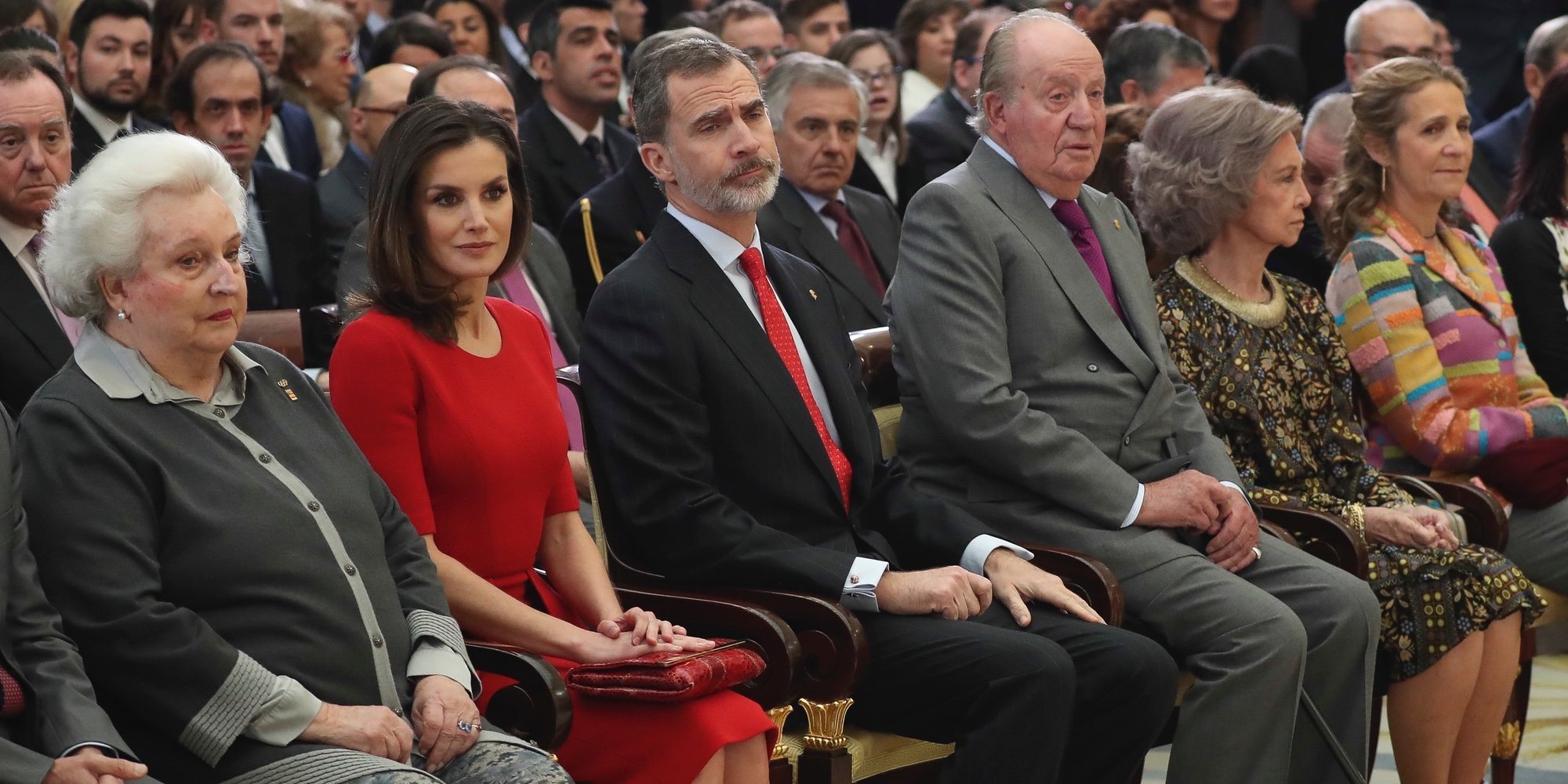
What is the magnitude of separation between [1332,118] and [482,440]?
10.0ft

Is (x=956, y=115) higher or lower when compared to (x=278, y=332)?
lower

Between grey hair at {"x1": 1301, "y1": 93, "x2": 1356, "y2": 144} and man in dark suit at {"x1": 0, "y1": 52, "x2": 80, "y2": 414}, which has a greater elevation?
man in dark suit at {"x1": 0, "y1": 52, "x2": 80, "y2": 414}

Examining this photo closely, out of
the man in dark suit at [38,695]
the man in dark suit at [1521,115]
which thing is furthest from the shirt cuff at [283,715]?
the man in dark suit at [1521,115]

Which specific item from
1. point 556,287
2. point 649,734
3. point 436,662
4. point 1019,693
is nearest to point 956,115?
point 556,287

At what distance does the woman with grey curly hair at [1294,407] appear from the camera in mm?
3402

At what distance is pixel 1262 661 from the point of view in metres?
2.96

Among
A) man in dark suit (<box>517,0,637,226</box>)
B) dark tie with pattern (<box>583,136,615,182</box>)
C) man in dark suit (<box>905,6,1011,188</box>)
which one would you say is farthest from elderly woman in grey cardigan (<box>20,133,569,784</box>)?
man in dark suit (<box>905,6,1011,188</box>)

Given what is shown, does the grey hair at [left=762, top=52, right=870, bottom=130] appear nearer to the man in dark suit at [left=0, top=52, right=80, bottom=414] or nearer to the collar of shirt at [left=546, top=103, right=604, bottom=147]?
the collar of shirt at [left=546, top=103, right=604, bottom=147]

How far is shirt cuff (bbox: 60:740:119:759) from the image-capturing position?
1.94 meters

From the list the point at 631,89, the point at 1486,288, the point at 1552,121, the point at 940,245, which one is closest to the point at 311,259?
the point at 631,89

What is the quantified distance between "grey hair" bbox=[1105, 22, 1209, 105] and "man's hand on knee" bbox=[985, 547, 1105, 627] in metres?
3.01

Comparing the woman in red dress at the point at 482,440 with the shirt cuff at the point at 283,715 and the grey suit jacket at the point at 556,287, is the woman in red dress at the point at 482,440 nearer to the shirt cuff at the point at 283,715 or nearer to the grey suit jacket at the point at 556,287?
the shirt cuff at the point at 283,715

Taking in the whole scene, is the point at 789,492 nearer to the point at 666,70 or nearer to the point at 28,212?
the point at 666,70

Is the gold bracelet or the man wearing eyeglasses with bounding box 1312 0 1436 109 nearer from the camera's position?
the gold bracelet
